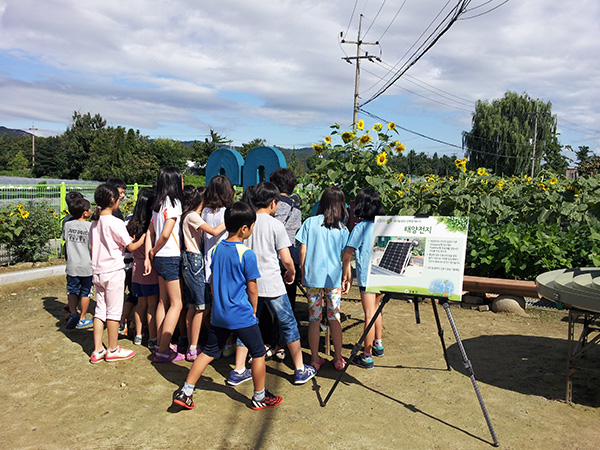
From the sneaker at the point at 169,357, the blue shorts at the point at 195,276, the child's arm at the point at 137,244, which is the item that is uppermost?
the child's arm at the point at 137,244

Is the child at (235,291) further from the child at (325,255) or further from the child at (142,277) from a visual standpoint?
the child at (142,277)

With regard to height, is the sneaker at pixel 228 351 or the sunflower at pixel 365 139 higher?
the sunflower at pixel 365 139

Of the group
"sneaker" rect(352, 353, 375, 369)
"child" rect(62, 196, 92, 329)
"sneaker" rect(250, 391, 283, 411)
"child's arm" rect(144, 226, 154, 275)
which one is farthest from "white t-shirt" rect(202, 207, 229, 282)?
"child" rect(62, 196, 92, 329)

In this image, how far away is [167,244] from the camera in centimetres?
417

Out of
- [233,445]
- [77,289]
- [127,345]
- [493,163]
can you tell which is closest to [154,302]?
[127,345]

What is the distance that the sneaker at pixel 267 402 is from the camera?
3.49 m

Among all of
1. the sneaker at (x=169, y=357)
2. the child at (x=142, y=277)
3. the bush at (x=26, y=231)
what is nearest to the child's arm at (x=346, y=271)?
the sneaker at (x=169, y=357)

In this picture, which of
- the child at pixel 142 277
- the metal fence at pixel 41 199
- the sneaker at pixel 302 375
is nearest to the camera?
the sneaker at pixel 302 375

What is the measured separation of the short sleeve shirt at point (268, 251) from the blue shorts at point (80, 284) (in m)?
2.58

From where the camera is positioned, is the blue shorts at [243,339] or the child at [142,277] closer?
the blue shorts at [243,339]

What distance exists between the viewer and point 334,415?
3.45 metres

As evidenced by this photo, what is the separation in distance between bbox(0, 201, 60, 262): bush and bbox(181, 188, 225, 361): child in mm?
5441

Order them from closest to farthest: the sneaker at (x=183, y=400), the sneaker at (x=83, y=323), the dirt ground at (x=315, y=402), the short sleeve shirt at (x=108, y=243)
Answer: the dirt ground at (x=315, y=402), the sneaker at (x=183, y=400), the short sleeve shirt at (x=108, y=243), the sneaker at (x=83, y=323)

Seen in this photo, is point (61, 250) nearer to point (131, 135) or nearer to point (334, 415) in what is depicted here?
point (334, 415)
